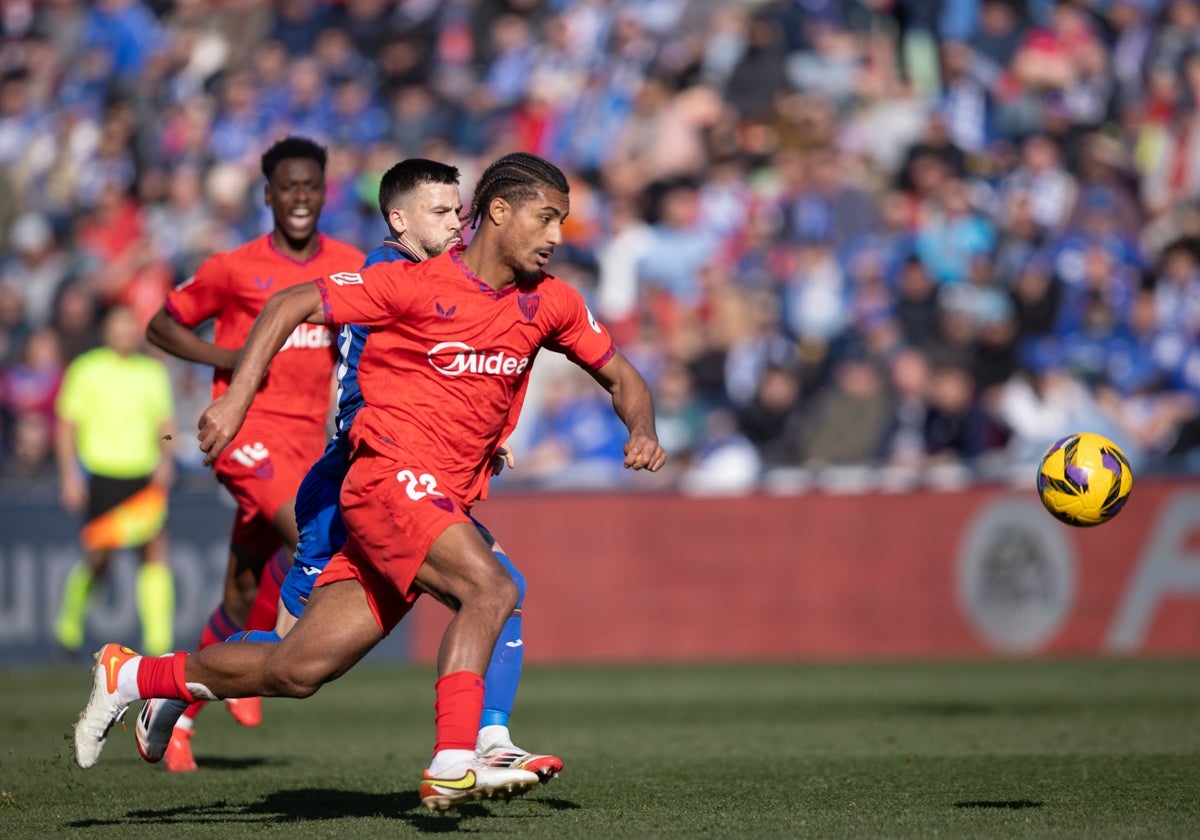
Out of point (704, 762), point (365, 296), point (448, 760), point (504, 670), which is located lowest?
point (704, 762)

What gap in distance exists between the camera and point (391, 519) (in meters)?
6.38

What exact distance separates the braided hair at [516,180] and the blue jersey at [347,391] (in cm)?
62

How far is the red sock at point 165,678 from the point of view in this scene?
22.5 ft

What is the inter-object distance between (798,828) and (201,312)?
431 cm

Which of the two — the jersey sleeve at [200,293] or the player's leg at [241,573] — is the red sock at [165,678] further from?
the jersey sleeve at [200,293]

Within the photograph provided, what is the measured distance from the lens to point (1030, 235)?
17.5m

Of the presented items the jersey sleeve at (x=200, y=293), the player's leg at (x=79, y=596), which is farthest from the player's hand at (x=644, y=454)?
the player's leg at (x=79, y=596)

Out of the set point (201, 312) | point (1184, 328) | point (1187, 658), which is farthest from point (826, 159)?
point (201, 312)

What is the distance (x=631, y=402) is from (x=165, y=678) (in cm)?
208

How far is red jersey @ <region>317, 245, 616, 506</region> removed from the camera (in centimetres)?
648

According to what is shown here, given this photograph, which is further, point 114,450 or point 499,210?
point 114,450

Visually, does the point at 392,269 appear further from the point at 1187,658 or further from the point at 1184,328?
the point at 1184,328

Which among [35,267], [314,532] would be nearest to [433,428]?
[314,532]

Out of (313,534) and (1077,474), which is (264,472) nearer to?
(313,534)
